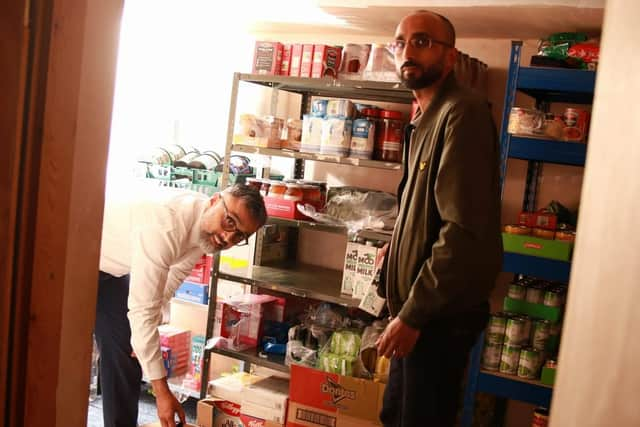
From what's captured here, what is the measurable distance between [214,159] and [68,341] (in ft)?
8.85

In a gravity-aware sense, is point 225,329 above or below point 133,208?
below

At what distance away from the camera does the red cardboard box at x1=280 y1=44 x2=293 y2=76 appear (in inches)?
125

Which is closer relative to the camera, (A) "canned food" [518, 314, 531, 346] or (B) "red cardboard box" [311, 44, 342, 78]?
(A) "canned food" [518, 314, 531, 346]

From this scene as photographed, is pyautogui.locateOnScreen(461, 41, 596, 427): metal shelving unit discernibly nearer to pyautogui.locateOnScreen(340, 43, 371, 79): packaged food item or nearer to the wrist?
pyautogui.locateOnScreen(340, 43, 371, 79): packaged food item

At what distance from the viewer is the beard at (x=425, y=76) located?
1.96 meters

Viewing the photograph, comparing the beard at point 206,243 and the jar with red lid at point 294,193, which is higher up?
the jar with red lid at point 294,193

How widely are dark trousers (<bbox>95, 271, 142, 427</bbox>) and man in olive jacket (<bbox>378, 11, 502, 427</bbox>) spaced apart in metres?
1.24

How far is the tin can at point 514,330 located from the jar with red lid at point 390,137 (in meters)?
0.82

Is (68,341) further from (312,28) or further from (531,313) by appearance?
(312,28)

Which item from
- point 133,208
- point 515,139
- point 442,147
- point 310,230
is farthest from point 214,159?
point 442,147

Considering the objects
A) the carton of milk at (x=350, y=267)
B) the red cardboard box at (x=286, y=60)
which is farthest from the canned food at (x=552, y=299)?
the red cardboard box at (x=286, y=60)

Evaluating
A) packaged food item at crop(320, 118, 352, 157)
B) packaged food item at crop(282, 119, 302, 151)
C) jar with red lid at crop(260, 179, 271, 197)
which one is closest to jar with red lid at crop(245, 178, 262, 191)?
jar with red lid at crop(260, 179, 271, 197)

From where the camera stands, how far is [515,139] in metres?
2.59

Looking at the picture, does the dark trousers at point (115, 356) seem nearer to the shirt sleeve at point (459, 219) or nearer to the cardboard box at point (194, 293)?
the cardboard box at point (194, 293)
